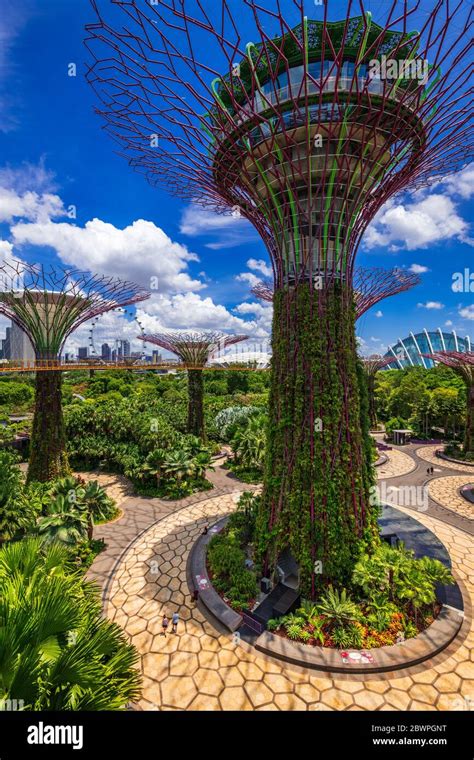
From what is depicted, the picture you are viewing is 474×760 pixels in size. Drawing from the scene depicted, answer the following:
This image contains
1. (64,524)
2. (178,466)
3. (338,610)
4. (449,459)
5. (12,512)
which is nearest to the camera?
(338,610)

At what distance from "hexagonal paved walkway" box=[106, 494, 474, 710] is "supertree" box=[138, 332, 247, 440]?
1458 cm

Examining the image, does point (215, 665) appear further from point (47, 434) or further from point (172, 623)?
point (47, 434)

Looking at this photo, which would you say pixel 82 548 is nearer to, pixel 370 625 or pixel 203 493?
pixel 203 493

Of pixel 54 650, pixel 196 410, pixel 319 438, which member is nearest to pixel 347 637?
pixel 319 438

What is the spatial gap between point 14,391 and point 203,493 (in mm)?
38268

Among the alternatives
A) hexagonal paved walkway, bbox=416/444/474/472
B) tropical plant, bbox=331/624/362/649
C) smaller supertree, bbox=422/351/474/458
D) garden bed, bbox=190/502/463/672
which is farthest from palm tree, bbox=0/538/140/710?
smaller supertree, bbox=422/351/474/458

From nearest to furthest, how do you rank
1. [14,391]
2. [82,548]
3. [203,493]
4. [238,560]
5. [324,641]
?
[324,641], [238,560], [82,548], [203,493], [14,391]

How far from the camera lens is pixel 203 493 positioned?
17.0 metres

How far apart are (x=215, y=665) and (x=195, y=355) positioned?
1987 cm

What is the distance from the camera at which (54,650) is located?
4371mm

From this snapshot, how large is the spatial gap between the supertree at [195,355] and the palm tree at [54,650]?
18.1 metres

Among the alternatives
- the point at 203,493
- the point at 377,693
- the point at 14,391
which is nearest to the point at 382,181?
the point at 377,693

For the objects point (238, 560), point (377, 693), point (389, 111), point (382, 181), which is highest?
point (389, 111)

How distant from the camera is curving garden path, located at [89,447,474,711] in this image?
660cm
